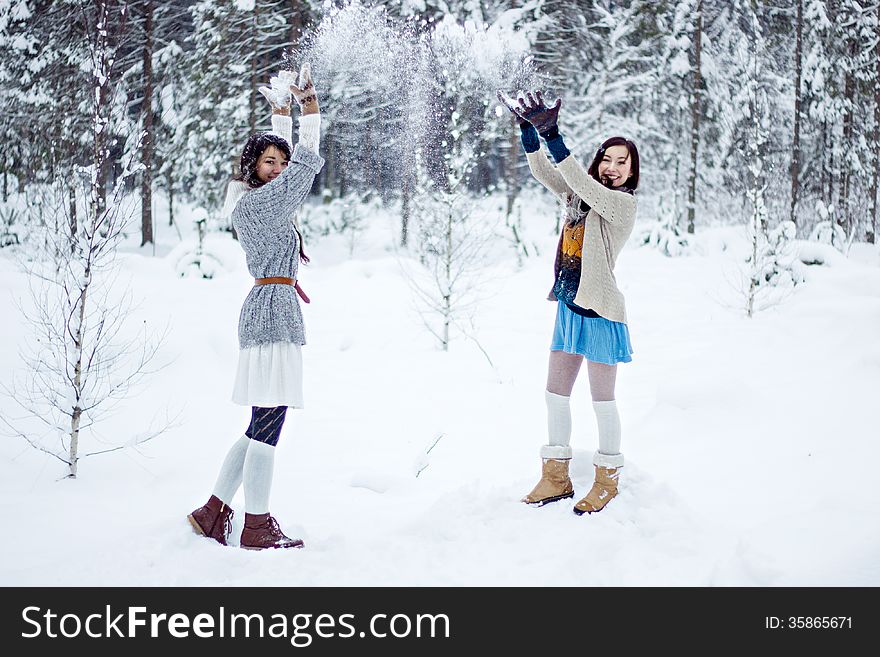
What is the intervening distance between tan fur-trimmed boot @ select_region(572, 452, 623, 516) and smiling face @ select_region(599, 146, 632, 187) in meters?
1.22

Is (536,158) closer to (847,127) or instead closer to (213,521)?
(213,521)

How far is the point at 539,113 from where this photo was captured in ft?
8.76

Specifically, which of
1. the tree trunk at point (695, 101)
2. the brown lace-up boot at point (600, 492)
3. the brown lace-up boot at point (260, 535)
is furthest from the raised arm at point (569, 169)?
the tree trunk at point (695, 101)

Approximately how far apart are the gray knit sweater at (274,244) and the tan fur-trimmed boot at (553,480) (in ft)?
4.00

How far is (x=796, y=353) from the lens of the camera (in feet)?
20.5

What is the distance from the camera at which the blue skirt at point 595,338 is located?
9.02 ft

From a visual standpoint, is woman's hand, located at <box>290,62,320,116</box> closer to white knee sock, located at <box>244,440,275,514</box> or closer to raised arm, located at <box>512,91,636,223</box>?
raised arm, located at <box>512,91,636,223</box>

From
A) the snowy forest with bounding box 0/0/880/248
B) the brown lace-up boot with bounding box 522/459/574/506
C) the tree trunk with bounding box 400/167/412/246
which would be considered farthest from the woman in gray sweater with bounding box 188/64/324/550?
the tree trunk with bounding box 400/167/412/246

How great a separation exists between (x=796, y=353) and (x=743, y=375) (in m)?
0.85

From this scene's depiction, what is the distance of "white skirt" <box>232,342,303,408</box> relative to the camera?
2561 millimetres

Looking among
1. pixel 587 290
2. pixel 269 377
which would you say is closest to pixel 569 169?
pixel 587 290

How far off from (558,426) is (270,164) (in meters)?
1.71
